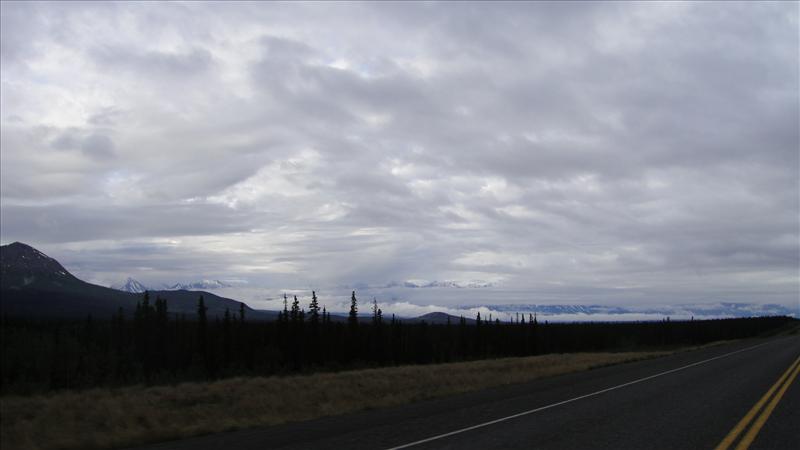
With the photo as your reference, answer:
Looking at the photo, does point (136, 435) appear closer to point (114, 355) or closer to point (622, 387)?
point (622, 387)

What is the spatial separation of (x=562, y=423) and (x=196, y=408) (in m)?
11.3

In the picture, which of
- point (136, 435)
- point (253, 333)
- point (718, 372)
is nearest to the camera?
point (136, 435)

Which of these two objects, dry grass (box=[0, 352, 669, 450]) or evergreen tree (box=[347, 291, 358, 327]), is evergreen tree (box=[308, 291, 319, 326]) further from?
dry grass (box=[0, 352, 669, 450])

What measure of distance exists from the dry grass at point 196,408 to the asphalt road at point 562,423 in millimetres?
1362

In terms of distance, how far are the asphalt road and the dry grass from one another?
1.36m

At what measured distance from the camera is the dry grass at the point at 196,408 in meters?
13.4

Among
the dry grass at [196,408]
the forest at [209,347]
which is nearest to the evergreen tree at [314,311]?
Answer: the forest at [209,347]

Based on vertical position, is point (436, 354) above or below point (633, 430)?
below

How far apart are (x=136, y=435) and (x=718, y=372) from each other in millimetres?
22778

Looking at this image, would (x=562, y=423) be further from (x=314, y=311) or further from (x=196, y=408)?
(x=314, y=311)

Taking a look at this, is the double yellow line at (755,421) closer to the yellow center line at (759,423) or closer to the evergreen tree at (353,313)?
the yellow center line at (759,423)

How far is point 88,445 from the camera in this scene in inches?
482

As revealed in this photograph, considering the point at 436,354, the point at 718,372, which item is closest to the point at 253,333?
the point at 436,354

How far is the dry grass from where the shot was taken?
1338cm
